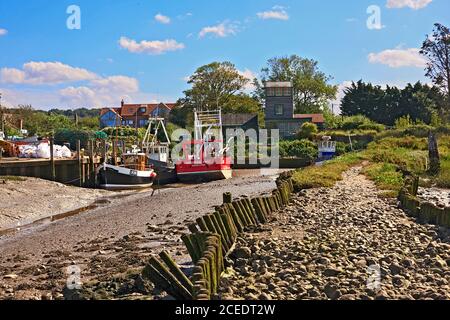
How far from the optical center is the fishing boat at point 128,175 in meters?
37.7

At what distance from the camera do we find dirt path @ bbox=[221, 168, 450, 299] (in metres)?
7.73

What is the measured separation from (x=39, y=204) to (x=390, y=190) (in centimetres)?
1565

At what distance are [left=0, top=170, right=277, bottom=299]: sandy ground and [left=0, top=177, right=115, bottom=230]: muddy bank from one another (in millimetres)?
1523

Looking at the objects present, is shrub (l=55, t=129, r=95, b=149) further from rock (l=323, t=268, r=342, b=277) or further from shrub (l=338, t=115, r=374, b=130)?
rock (l=323, t=268, r=342, b=277)

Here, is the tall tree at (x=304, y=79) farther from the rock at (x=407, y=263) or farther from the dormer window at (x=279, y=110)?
the rock at (x=407, y=263)

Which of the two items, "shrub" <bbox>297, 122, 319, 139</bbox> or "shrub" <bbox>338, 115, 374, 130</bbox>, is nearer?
"shrub" <bbox>297, 122, 319, 139</bbox>

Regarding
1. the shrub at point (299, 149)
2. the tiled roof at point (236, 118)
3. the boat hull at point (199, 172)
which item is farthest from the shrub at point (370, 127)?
the boat hull at point (199, 172)

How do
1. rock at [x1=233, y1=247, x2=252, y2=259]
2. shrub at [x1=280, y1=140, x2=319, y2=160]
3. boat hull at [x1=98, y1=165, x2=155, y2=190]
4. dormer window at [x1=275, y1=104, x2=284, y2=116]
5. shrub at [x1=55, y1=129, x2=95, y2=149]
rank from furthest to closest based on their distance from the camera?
dormer window at [x1=275, y1=104, x2=284, y2=116] < shrub at [x1=280, y1=140, x2=319, y2=160] < shrub at [x1=55, y1=129, x2=95, y2=149] < boat hull at [x1=98, y1=165, x2=155, y2=190] < rock at [x1=233, y1=247, x2=252, y2=259]

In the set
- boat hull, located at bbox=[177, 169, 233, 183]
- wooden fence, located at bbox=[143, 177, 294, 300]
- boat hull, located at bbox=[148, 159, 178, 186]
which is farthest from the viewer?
boat hull, located at bbox=[148, 159, 178, 186]

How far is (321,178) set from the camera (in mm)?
23047

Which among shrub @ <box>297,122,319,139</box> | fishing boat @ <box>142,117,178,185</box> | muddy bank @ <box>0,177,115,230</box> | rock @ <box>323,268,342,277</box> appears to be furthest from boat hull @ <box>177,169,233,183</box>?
rock @ <box>323,268,342,277</box>

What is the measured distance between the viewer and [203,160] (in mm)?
41656
